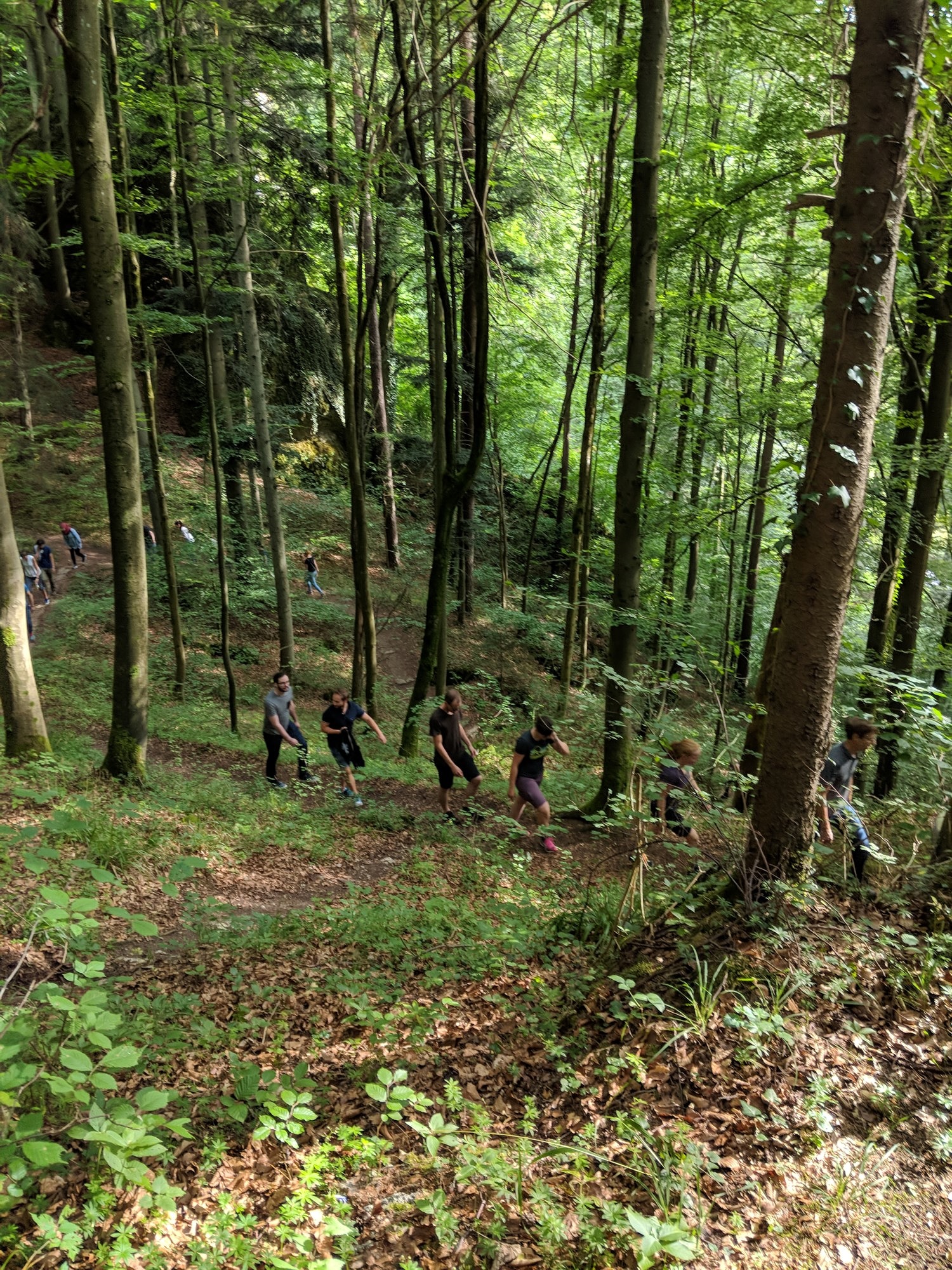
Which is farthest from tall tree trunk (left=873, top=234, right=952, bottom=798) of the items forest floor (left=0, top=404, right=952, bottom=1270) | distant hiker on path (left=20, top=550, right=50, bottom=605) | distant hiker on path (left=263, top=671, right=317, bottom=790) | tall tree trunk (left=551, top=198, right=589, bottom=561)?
distant hiker on path (left=20, top=550, right=50, bottom=605)

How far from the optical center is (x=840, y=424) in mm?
3654

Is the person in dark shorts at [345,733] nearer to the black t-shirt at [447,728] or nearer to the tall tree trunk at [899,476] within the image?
the black t-shirt at [447,728]

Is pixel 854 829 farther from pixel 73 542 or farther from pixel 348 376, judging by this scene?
pixel 73 542

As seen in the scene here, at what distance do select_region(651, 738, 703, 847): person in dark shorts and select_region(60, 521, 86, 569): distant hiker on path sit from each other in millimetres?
17875

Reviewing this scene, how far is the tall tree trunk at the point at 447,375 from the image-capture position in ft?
23.0

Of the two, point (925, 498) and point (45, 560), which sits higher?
point (925, 498)

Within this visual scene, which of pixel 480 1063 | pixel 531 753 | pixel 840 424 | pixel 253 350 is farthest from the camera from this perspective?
pixel 253 350

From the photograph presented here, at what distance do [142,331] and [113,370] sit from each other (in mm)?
5668

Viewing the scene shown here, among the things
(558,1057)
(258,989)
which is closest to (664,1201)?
(558,1057)

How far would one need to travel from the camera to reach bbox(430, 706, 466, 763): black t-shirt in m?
8.53

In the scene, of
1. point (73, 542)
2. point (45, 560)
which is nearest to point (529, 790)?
point (45, 560)

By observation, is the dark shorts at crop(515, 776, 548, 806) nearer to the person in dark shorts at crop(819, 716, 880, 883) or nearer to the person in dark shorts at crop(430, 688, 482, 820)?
the person in dark shorts at crop(430, 688, 482, 820)

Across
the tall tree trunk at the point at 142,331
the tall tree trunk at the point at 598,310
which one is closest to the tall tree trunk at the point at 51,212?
the tall tree trunk at the point at 142,331

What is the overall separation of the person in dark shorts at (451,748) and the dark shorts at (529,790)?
3.09ft
